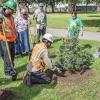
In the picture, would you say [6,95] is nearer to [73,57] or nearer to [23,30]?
[73,57]

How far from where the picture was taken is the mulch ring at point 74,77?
31.9 ft

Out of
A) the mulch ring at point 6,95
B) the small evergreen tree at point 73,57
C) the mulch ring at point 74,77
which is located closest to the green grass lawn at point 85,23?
the small evergreen tree at point 73,57

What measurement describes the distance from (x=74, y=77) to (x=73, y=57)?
63cm

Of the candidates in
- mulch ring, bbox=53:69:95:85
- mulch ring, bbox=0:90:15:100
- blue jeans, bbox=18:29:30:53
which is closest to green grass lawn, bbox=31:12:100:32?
blue jeans, bbox=18:29:30:53

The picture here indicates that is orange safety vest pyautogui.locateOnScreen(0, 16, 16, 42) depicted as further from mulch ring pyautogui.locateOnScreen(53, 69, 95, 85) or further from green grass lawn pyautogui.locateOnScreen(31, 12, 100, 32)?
green grass lawn pyautogui.locateOnScreen(31, 12, 100, 32)

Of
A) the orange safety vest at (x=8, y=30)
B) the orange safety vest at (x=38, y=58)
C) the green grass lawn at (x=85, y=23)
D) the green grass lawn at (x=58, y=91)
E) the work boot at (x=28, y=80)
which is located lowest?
the green grass lawn at (x=85, y=23)

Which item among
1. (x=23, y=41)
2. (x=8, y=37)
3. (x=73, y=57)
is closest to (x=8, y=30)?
(x=8, y=37)

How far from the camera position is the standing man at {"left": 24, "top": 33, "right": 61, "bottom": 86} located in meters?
9.47

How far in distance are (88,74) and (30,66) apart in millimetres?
1585

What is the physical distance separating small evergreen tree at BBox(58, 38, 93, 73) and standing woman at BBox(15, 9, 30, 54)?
4071mm

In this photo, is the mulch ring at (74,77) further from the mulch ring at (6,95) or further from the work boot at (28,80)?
the mulch ring at (6,95)

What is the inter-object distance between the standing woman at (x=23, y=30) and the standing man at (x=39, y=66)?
522cm

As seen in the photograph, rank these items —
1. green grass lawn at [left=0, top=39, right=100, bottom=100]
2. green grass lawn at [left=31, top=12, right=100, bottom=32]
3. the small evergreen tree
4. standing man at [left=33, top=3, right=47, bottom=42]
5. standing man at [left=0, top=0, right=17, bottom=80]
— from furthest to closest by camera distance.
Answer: green grass lawn at [left=31, top=12, right=100, bottom=32] < standing man at [left=33, top=3, right=47, bottom=42] < the small evergreen tree < standing man at [left=0, top=0, right=17, bottom=80] < green grass lawn at [left=0, top=39, right=100, bottom=100]

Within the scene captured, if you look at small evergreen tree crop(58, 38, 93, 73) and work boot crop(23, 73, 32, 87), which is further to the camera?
small evergreen tree crop(58, 38, 93, 73)
